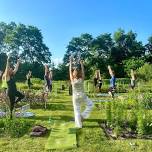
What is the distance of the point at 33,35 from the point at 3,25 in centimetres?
593

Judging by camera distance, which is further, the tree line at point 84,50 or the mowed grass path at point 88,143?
the tree line at point 84,50

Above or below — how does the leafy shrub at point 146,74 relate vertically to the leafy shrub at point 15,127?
above

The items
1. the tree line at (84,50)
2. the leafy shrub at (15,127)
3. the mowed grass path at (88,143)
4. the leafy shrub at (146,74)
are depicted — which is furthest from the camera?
the tree line at (84,50)

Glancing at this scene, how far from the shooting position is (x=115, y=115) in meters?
13.5

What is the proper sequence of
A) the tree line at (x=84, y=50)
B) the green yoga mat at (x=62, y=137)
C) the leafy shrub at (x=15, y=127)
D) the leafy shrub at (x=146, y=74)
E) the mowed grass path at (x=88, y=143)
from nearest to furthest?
the mowed grass path at (x=88, y=143) < the green yoga mat at (x=62, y=137) < the leafy shrub at (x=15, y=127) < the leafy shrub at (x=146, y=74) < the tree line at (x=84, y=50)

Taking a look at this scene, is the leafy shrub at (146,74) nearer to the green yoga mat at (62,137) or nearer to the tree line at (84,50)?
the tree line at (84,50)

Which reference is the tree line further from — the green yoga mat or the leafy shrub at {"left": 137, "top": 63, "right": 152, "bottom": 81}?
the green yoga mat

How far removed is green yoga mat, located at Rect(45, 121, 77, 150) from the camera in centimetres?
1129

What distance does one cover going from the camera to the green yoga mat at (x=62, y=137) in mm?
11289

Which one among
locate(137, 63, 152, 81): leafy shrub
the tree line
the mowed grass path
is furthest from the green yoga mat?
the tree line

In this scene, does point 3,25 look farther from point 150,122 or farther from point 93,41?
point 150,122

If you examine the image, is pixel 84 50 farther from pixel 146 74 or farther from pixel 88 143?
pixel 88 143

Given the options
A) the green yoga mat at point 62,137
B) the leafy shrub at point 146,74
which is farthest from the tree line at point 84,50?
the green yoga mat at point 62,137


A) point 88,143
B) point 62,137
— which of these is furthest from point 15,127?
point 88,143
